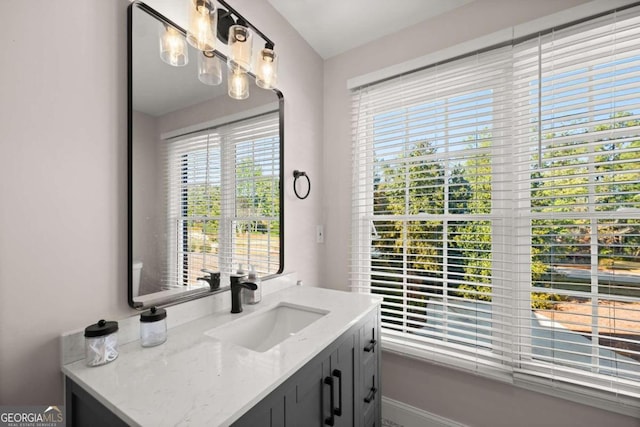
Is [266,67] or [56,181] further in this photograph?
[266,67]

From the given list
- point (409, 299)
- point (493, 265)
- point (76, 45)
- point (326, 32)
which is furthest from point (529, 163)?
point (76, 45)

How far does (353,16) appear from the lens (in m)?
1.71

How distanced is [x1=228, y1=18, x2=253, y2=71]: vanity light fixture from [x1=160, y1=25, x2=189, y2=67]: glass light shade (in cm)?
19

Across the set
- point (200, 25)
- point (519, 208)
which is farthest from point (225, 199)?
point (519, 208)

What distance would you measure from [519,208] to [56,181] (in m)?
1.92

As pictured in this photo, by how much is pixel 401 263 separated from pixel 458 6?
1.59 meters

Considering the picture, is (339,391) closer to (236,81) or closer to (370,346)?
(370,346)

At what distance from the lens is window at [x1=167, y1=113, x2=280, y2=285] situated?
3.74ft

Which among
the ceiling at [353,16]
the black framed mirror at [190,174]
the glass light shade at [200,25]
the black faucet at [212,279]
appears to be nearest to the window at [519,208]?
the ceiling at [353,16]

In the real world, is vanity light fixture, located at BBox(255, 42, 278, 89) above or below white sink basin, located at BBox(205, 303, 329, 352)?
above

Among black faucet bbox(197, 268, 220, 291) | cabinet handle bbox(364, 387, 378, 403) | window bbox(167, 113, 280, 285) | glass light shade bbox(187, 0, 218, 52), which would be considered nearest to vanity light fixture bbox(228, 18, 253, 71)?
glass light shade bbox(187, 0, 218, 52)

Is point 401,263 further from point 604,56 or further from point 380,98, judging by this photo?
point 604,56

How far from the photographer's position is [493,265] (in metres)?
1.53

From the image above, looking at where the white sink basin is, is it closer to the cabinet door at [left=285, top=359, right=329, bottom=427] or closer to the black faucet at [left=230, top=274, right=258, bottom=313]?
the black faucet at [left=230, top=274, right=258, bottom=313]
